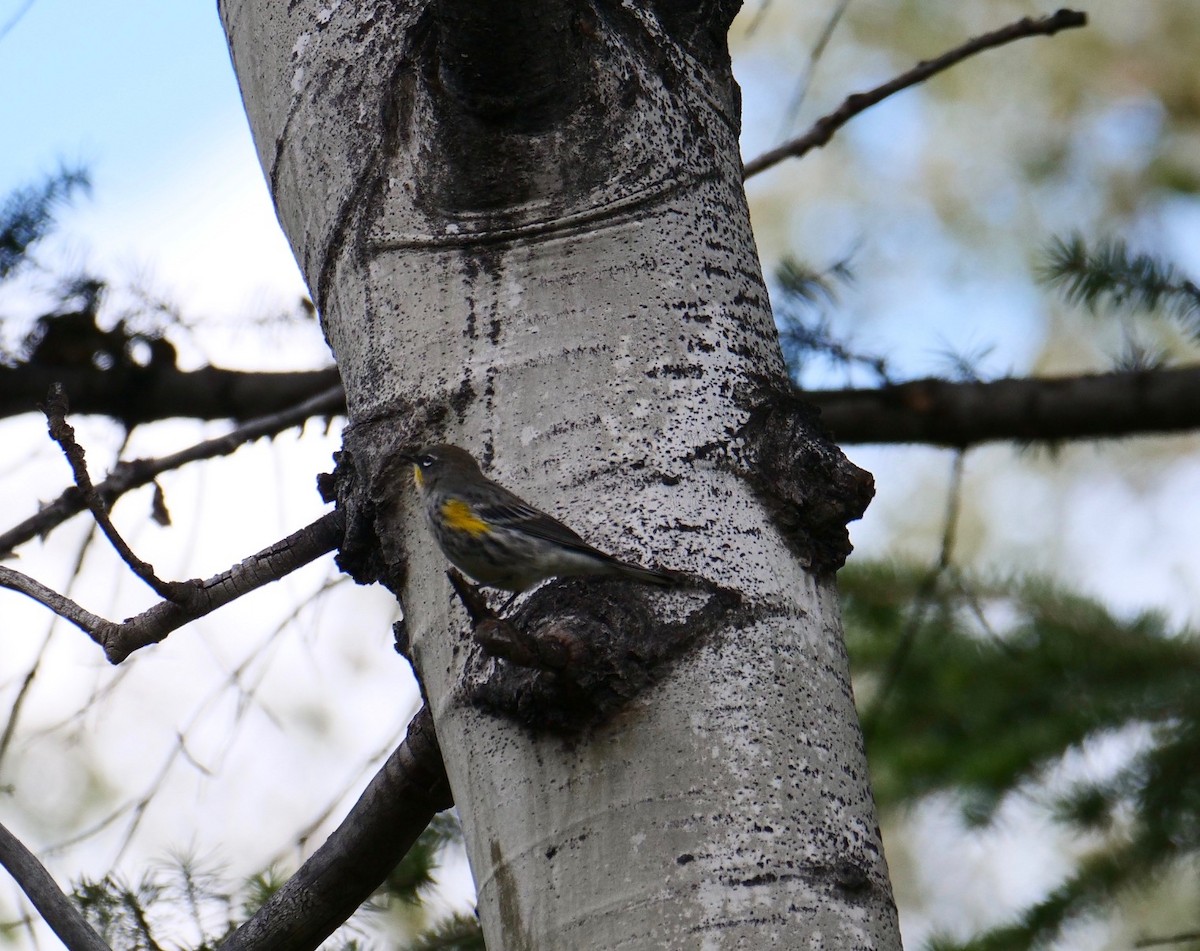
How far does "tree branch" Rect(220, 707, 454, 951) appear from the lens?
1891mm

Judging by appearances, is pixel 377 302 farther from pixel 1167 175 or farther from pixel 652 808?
pixel 1167 175

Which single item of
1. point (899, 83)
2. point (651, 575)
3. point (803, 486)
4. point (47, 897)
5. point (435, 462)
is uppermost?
point (899, 83)

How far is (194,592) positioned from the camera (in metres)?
1.82

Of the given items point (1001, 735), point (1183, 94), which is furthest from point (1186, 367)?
point (1183, 94)

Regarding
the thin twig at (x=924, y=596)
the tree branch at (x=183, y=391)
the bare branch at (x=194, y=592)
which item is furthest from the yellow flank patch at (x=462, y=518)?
the tree branch at (x=183, y=391)

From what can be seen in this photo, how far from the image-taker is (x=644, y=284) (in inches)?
68.7

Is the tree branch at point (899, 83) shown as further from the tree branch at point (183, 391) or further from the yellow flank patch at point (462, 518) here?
the tree branch at point (183, 391)

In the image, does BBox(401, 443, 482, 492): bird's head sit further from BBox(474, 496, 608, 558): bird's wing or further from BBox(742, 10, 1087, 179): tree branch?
BBox(742, 10, 1087, 179): tree branch

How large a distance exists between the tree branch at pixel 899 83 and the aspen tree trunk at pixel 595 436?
0.88 m

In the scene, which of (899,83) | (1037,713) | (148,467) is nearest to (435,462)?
(148,467)

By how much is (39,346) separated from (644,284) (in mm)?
2386

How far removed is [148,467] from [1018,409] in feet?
6.46

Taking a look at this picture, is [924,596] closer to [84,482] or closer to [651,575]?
[651,575]

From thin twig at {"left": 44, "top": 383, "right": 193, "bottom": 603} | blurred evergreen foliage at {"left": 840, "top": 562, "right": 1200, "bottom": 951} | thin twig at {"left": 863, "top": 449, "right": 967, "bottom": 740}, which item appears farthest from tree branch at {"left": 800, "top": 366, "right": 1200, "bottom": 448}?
thin twig at {"left": 44, "top": 383, "right": 193, "bottom": 603}
